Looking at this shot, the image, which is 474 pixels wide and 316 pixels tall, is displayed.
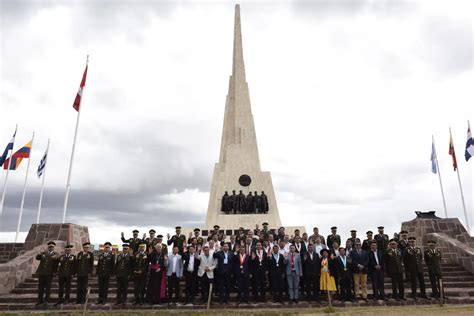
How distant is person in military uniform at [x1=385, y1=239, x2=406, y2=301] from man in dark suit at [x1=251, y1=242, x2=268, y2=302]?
9.24 ft

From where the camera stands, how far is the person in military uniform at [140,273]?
25.3 ft

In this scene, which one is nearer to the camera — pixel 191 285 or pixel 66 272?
pixel 191 285

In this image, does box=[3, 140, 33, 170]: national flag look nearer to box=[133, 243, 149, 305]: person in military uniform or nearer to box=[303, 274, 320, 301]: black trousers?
box=[133, 243, 149, 305]: person in military uniform

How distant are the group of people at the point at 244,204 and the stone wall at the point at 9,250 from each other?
9.18m

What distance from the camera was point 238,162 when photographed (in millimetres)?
20000

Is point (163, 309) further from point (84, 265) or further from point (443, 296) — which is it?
point (443, 296)

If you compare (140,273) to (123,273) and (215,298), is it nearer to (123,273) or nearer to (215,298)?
(123,273)

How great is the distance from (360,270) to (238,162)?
1280cm

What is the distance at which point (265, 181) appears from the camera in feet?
64.3

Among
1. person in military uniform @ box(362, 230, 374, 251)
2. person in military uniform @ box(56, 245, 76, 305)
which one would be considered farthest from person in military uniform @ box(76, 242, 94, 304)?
person in military uniform @ box(362, 230, 374, 251)

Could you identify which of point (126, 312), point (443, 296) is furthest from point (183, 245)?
point (443, 296)

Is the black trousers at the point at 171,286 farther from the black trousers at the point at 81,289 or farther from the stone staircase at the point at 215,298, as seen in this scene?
the black trousers at the point at 81,289

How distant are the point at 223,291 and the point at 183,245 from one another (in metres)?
1.71

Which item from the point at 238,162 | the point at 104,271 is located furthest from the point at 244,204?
the point at 104,271
